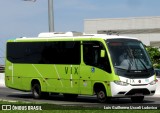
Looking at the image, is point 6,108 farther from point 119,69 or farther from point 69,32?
point 69,32

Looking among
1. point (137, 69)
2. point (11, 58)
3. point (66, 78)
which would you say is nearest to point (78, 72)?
point (66, 78)

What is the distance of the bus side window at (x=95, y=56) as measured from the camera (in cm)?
2478

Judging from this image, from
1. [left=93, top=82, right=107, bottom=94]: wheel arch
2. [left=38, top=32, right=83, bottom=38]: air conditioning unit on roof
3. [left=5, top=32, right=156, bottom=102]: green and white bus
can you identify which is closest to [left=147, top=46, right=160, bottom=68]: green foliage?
[left=5, top=32, right=156, bottom=102]: green and white bus

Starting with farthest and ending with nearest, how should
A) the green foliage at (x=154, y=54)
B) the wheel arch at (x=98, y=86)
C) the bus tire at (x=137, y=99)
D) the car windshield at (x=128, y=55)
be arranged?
the green foliage at (x=154, y=54) → the bus tire at (x=137, y=99) → the wheel arch at (x=98, y=86) → the car windshield at (x=128, y=55)

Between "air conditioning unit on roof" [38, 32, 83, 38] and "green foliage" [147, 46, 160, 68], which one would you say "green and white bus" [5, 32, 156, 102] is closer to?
"air conditioning unit on roof" [38, 32, 83, 38]

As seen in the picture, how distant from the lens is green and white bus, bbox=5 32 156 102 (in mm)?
24531

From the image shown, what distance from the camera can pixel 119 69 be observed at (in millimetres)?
24469

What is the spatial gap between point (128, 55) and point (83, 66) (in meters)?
2.14

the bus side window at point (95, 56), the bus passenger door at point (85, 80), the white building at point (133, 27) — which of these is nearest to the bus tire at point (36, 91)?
the bus passenger door at point (85, 80)

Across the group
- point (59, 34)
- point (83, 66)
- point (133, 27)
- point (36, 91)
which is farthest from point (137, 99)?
point (133, 27)

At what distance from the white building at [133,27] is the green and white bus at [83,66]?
66256 millimetres

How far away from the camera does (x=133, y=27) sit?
9875 cm

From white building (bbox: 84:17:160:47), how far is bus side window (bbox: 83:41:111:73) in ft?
227

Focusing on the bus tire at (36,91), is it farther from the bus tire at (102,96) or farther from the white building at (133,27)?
the white building at (133,27)
